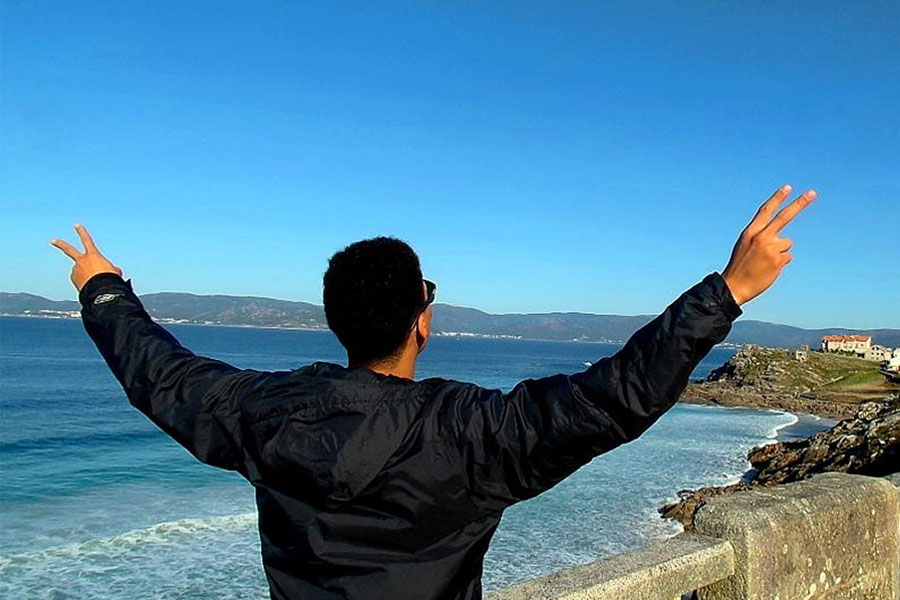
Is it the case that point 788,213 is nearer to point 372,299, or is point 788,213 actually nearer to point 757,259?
point 757,259

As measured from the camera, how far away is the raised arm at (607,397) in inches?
61.4

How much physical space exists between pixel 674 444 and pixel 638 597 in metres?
31.1

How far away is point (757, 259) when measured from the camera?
166cm

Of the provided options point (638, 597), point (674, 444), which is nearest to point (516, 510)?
point (674, 444)

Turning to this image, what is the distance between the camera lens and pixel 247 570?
1517 cm

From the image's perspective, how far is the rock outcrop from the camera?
1585cm

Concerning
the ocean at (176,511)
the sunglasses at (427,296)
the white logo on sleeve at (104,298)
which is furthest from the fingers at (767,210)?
the ocean at (176,511)

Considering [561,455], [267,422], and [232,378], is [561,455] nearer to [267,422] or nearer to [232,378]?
[267,422]

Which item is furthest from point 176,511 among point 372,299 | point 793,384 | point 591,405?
point 793,384

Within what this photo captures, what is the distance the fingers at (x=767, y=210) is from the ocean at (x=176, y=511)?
1301 centimetres

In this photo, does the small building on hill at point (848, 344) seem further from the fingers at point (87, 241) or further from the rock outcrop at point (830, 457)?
the fingers at point (87, 241)

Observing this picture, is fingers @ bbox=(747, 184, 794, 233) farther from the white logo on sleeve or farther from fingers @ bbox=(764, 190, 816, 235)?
the white logo on sleeve

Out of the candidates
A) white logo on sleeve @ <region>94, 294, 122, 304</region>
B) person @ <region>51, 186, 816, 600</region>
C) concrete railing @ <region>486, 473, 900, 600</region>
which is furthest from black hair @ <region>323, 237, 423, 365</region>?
concrete railing @ <region>486, 473, 900, 600</region>

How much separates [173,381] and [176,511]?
20.3 meters
